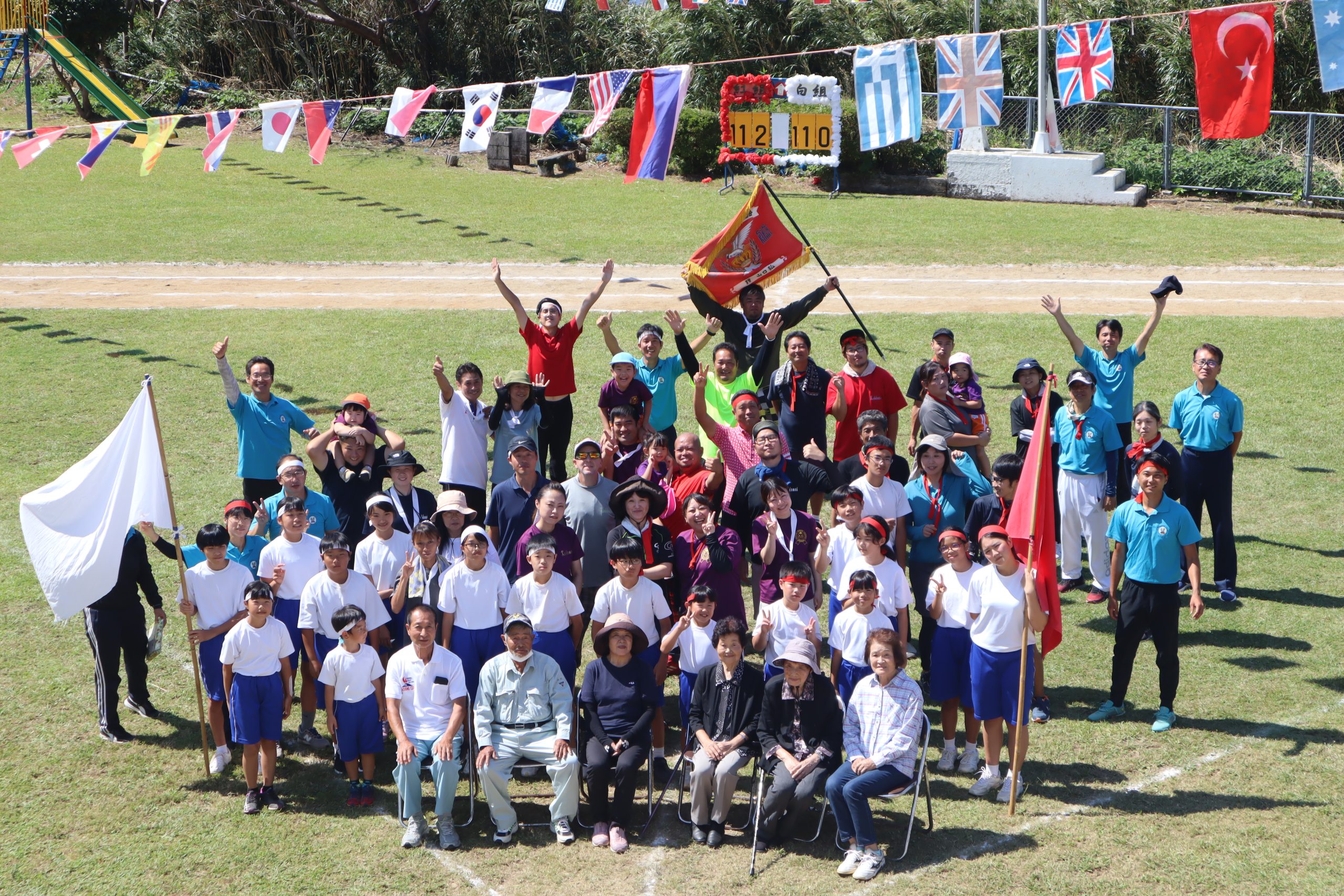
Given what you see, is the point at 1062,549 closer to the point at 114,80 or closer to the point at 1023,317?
the point at 1023,317

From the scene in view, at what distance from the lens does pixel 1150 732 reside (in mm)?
8656

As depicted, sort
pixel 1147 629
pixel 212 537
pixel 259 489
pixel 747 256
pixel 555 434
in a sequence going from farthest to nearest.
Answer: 1. pixel 747 256
2. pixel 555 434
3. pixel 259 489
4. pixel 1147 629
5. pixel 212 537

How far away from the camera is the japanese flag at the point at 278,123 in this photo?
16.8m

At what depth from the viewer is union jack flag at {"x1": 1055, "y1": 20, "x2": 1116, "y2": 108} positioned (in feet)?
56.5

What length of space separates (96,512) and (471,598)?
8.25 feet

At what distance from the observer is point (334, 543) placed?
8258 millimetres

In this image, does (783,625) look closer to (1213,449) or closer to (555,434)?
(555,434)

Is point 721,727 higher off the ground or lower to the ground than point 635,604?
lower

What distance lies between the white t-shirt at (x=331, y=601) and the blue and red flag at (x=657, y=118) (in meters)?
7.29

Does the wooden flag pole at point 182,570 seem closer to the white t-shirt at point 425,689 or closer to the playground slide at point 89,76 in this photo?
the white t-shirt at point 425,689

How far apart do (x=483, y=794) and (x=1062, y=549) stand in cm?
553

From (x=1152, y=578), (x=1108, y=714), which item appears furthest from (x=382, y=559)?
(x=1152, y=578)

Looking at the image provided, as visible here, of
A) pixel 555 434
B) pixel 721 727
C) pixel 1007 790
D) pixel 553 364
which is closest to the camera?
pixel 721 727

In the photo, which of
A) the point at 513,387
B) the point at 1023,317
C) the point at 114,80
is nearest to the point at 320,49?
the point at 114,80
